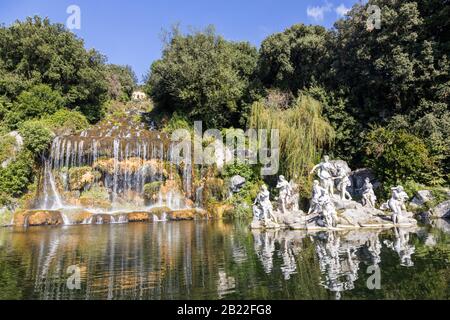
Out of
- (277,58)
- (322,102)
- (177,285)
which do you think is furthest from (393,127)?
(177,285)

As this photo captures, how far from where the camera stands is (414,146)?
84.9 feet

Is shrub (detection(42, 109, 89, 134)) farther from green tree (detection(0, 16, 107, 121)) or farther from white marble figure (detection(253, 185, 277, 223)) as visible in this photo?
white marble figure (detection(253, 185, 277, 223))

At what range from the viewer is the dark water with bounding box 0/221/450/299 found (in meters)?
8.67

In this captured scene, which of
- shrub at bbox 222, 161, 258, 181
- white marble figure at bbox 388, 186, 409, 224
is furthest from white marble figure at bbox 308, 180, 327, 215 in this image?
shrub at bbox 222, 161, 258, 181

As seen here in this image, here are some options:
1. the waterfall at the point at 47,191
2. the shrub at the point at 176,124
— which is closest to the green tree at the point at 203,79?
the shrub at the point at 176,124

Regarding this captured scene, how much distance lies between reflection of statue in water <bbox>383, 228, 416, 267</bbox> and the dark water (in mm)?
26

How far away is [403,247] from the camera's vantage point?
13312 mm

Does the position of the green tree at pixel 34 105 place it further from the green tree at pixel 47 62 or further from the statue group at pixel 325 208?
the statue group at pixel 325 208

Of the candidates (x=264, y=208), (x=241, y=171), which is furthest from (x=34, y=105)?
(x=264, y=208)

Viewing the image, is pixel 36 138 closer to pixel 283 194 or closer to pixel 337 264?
pixel 283 194

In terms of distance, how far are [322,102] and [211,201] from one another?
11.5 metres

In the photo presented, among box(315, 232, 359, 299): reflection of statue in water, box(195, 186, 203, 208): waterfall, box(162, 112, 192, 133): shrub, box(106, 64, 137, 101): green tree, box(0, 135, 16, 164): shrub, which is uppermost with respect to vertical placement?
box(106, 64, 137, 101): green tree

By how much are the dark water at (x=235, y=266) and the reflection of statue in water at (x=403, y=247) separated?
Result: 0.03m

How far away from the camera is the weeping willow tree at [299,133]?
27188 mm
